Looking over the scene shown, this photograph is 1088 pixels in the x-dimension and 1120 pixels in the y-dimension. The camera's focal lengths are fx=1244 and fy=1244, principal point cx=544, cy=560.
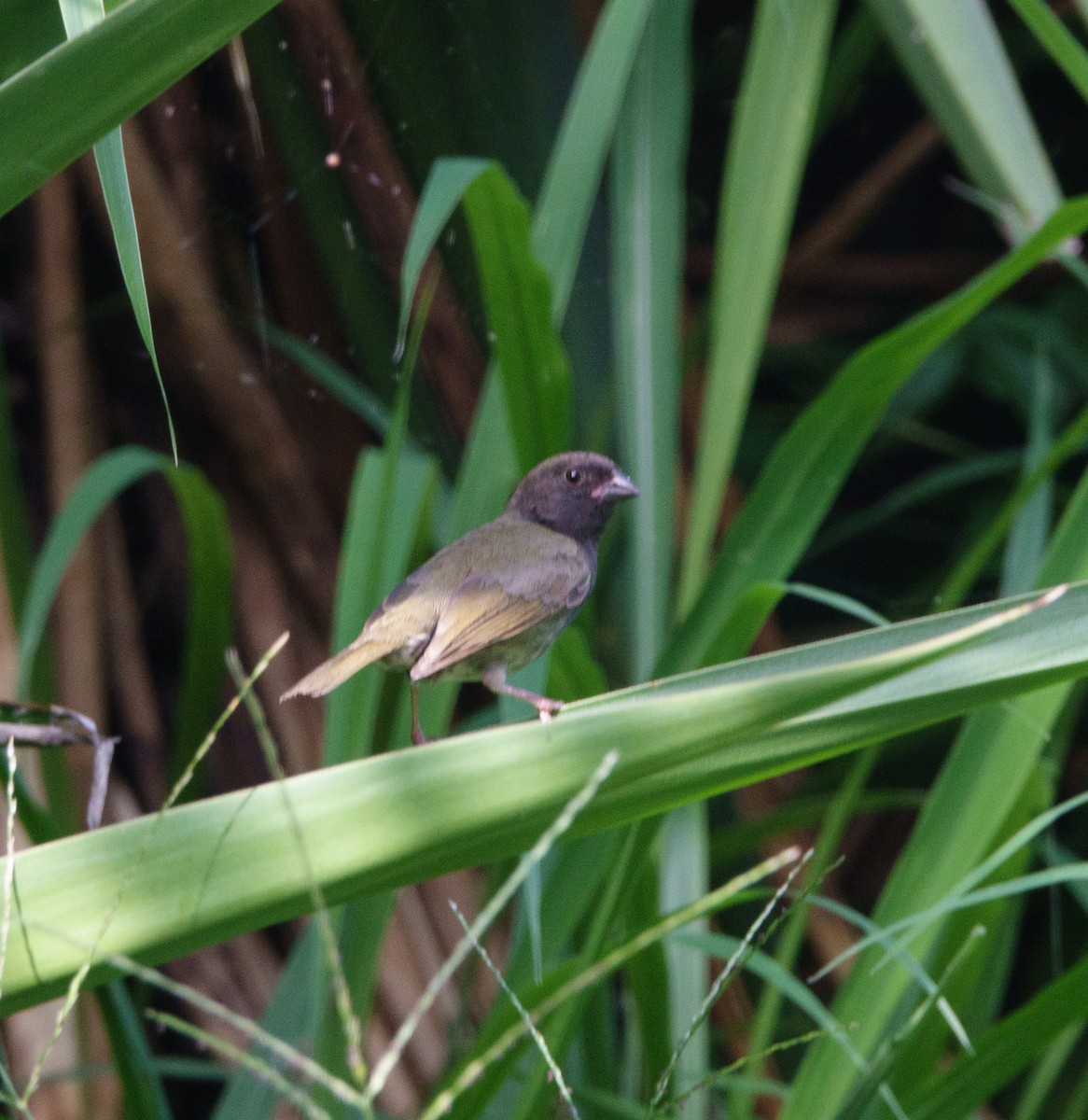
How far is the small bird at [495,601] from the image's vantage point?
4.45ft

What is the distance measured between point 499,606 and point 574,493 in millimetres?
321

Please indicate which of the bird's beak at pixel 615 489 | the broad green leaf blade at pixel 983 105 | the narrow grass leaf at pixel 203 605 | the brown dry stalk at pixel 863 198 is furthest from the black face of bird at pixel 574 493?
the brown dry stalk at pixel 863 198

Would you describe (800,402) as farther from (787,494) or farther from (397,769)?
(397,769)

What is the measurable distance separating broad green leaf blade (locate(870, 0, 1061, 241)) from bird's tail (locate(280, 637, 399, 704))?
3.39 ft

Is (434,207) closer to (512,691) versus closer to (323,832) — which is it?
(512,691)

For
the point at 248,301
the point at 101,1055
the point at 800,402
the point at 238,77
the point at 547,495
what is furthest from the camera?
the point at 800,402

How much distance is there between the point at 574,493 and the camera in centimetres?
169

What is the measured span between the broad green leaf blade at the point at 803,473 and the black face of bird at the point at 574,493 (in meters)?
0.19

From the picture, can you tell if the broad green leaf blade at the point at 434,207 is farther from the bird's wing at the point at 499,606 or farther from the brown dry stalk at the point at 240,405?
the brown dry stalk at the point at 240,405

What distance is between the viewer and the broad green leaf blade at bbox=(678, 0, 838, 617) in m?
1.79

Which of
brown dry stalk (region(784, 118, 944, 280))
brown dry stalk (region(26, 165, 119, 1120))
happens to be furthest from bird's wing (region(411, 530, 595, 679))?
brown dry stalk (region(784, 118, 944, 280))

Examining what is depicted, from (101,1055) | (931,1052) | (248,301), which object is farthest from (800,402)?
(101,1055)

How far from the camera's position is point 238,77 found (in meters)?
1.92

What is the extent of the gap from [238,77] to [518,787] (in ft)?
5.27
